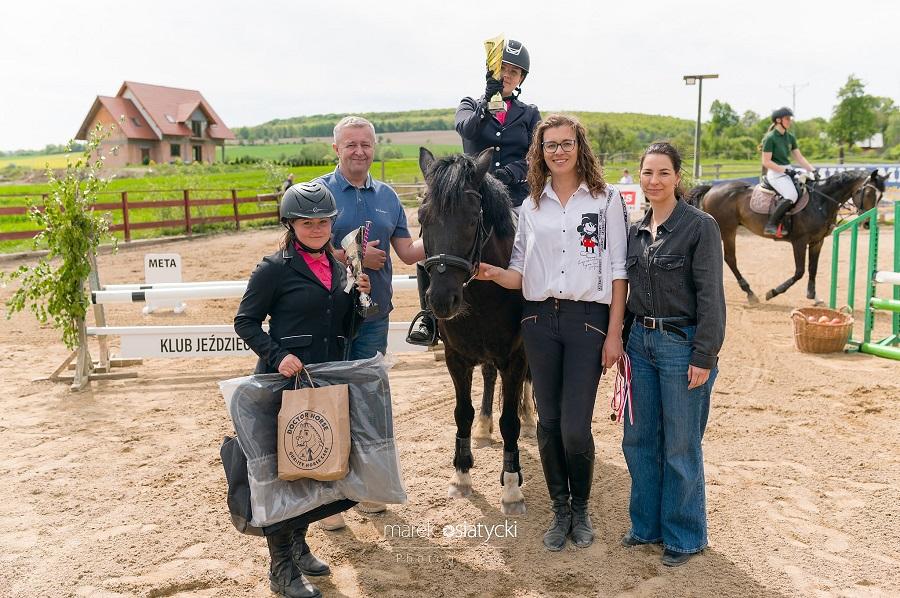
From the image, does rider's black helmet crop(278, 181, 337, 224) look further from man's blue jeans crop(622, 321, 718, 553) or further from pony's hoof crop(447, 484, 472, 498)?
pony's hoof crop(447, 484, 472, 498)

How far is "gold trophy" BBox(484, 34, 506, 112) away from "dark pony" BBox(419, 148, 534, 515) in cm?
79

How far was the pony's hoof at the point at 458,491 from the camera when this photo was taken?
4242 millimetres

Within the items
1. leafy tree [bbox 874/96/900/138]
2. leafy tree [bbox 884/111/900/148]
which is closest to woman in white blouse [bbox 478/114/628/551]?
leafy tree [bbox 874/96/900/138]

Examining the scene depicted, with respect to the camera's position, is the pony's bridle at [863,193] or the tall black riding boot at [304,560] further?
the pony's bridle at [863,193]

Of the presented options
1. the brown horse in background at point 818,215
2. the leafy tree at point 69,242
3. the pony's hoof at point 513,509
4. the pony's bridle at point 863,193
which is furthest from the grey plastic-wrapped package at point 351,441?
the pony's bridle at point 863,193

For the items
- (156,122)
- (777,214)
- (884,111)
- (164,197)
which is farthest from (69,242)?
(884,111)

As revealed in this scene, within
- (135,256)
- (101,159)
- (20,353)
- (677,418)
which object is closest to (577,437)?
(677,418)

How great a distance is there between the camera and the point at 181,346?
6703mm

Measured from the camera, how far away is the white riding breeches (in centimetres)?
1038

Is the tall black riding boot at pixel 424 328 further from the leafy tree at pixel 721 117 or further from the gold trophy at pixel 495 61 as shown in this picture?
the leafy tree at pixel 721 117

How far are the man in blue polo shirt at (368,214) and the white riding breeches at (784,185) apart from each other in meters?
8.53

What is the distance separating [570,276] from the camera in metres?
3.18

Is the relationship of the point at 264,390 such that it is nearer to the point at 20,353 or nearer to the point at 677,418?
the point at 677,418

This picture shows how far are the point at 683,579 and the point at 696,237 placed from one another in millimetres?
1653
